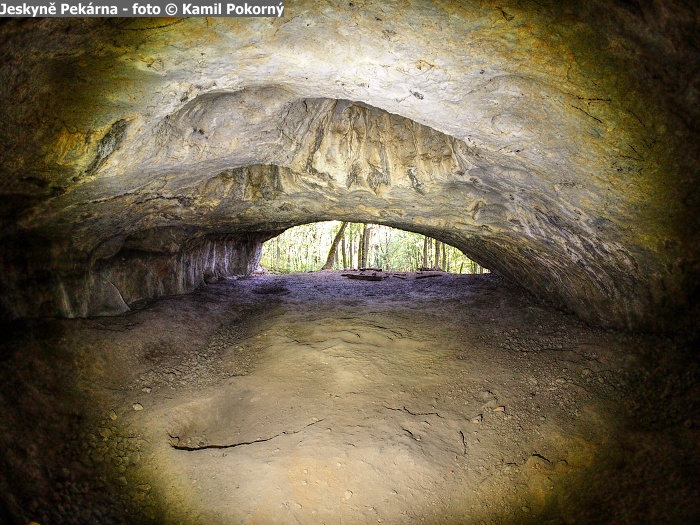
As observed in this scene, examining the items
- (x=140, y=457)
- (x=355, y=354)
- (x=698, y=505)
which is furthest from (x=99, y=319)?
(x=698, y=505)

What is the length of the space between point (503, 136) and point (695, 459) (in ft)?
13.5

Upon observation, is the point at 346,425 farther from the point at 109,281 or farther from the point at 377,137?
the point at 109,281

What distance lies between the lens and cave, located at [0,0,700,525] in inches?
146

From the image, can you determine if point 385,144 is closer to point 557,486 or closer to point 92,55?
point 92,55

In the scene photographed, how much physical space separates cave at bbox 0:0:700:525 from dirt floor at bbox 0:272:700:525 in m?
0.03

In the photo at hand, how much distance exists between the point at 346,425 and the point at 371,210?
453cm

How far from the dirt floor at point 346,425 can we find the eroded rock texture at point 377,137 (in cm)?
109

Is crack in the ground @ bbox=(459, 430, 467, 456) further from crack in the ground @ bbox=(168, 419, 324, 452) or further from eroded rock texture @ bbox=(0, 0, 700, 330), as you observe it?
eroded rock texture @ bbox=(0, 0, 700, 330)

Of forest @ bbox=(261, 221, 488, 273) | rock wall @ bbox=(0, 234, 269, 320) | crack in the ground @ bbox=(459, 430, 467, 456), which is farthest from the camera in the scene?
forest @ bbox=(261, 221, 488, 273)

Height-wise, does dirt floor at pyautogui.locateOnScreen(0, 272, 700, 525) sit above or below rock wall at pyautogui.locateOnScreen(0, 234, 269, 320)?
below

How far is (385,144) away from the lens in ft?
22.4

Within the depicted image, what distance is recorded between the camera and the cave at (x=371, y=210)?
3707 mm

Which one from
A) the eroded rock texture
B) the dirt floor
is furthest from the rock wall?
the dirt floor

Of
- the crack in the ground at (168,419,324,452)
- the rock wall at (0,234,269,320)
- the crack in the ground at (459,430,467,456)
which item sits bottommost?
the crack in the ground at (168,419,324,452)
